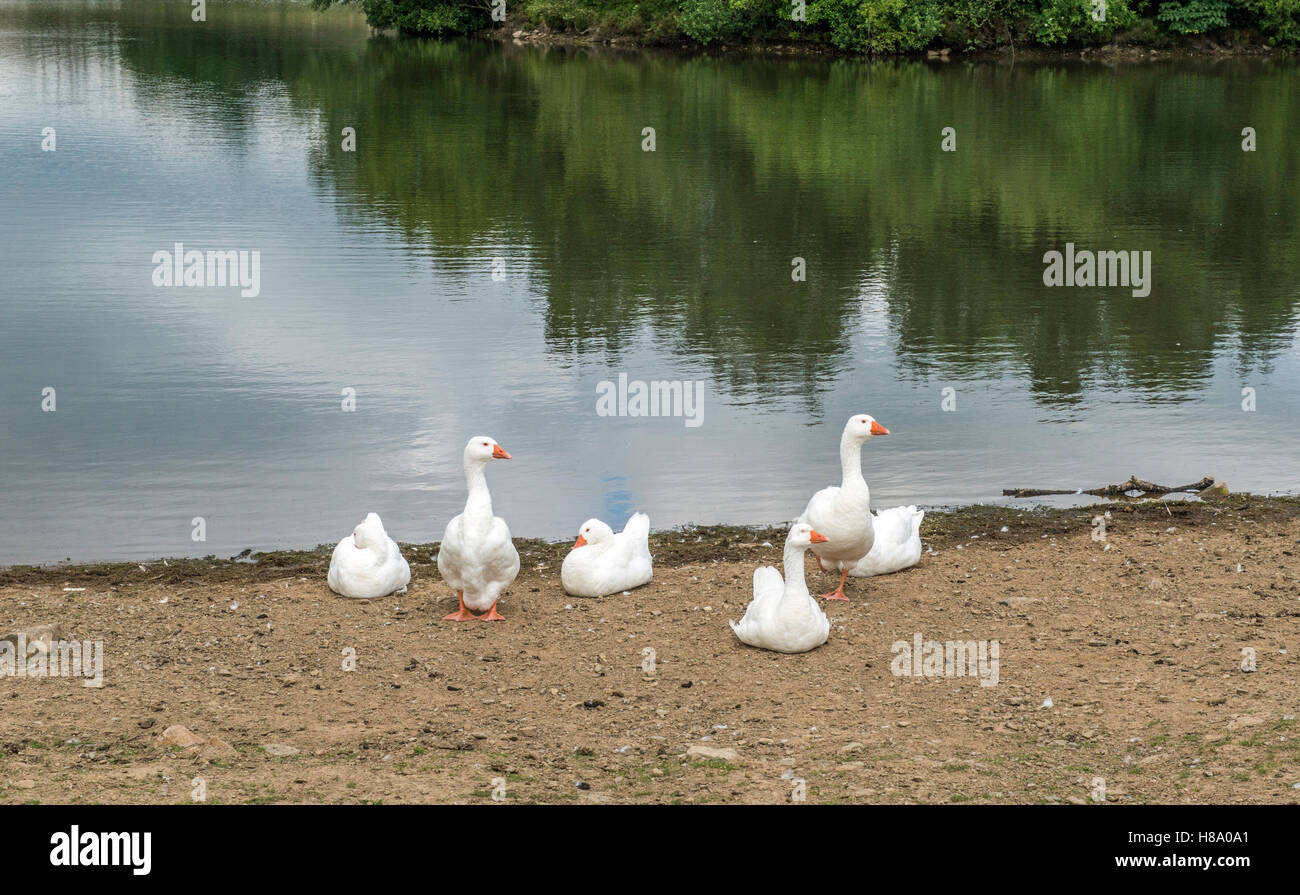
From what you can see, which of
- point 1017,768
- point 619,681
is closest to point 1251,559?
point 1017,768

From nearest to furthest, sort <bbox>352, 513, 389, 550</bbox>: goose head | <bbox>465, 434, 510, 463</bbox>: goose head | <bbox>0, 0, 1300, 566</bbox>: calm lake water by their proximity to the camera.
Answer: <bbox>465, 434, 510, 463</bbox>: goose head
<bbox>352, 513, 389, 550</bbox>: goose head
<bbox>0, 0, 1300, 566</bbox>: calm lake water

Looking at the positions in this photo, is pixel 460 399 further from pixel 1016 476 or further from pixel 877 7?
pixel 877 7

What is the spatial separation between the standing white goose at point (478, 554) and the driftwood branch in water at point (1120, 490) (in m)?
6.33

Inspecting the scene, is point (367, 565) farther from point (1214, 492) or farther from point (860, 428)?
point (1214, 492)

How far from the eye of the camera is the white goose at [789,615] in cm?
1042

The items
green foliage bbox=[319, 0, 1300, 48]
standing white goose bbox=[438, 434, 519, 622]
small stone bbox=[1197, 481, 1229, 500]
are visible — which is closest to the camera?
standing white goose bbox=[438, 434, 519, 622]

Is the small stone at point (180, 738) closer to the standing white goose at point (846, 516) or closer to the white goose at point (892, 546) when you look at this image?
the standing white goose at point (846, 516)

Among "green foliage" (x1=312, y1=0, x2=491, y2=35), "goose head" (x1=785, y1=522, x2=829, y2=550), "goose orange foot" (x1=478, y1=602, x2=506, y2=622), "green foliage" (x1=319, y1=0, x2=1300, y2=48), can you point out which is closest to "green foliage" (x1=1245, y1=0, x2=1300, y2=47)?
"green foliage" (x1=319, y1=0, x2=1300, y2=48)

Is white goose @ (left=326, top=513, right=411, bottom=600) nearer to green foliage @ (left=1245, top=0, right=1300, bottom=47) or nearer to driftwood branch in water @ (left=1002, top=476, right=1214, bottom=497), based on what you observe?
driftwood branch in water @ (left=1002, top=476, right=1214, bottom=497)

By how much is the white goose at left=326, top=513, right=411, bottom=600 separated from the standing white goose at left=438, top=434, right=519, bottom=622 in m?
0.62

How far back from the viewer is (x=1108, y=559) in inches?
499

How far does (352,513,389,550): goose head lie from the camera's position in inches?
460

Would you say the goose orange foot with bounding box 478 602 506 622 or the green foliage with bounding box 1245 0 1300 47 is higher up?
the green foliage with bounding box 1245 0 1300 47

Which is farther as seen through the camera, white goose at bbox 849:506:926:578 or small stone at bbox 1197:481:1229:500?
small stone at bbox 1197:481:1229:500
